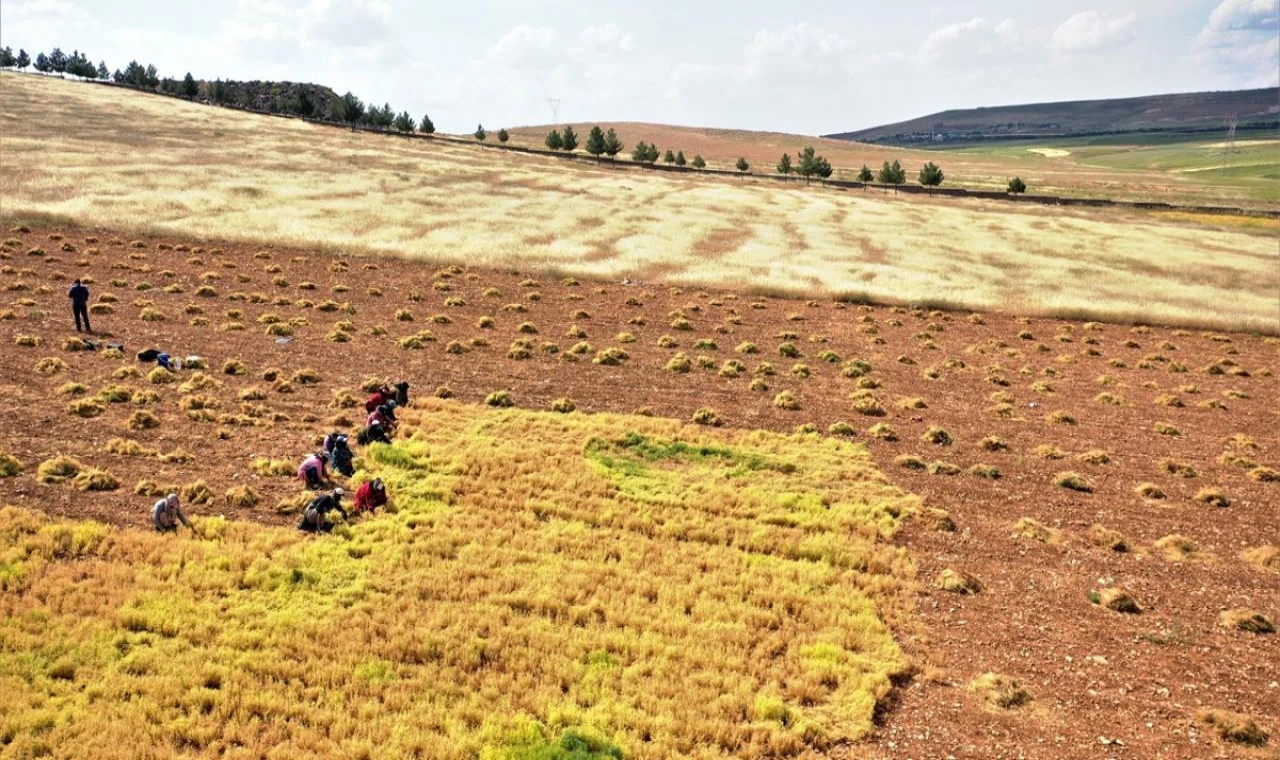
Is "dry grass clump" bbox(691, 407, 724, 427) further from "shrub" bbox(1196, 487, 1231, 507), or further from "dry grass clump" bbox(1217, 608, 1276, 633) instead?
"dry grass clump" bbox(1217, 608, 1276, 633)

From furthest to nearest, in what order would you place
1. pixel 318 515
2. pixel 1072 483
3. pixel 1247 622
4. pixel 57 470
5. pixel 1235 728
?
pixel 1072 483, pixel 57 470, pixel 318 515, pixel 1247 622, pixel 1235 728

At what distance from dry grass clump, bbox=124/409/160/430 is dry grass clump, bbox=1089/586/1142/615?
24.9 meters

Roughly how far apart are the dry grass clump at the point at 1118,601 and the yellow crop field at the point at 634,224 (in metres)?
35.9

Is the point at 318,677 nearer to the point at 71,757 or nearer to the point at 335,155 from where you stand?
the point at 71,757

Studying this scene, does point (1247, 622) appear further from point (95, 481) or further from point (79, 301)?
point (79, 301)

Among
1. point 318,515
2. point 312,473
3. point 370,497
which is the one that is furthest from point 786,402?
point 318,515

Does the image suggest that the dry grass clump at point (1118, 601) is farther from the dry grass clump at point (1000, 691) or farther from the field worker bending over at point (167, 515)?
the field worker bending over at point (167, 515)

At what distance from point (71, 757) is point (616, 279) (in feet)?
146

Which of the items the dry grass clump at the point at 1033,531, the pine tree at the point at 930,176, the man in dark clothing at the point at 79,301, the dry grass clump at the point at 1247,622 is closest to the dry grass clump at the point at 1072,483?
the dry grass clump at the point at 1033,531

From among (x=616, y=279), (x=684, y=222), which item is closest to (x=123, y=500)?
(x=616, y=279)

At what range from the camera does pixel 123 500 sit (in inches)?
718

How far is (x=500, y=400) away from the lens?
28453 mm

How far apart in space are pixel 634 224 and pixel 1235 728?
2457 inches

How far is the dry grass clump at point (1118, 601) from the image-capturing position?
16.7 m
